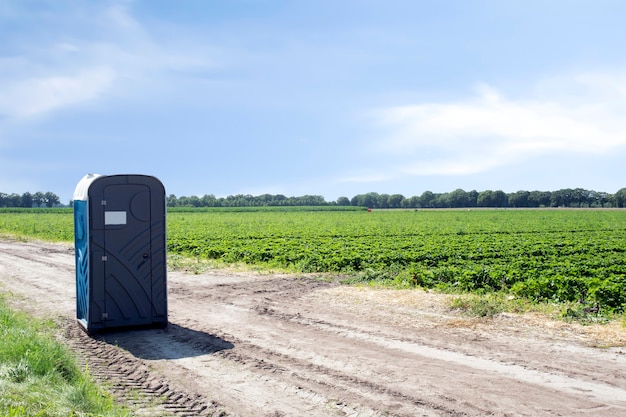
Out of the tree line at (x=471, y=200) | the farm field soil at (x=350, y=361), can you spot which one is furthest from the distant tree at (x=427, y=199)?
the farm field soil at (x=350, y=361)

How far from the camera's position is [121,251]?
375 inches

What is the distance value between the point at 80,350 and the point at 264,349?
2688 mm

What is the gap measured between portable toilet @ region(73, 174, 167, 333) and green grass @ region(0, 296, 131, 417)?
5.70ft

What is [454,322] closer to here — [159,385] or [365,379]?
[365,379]

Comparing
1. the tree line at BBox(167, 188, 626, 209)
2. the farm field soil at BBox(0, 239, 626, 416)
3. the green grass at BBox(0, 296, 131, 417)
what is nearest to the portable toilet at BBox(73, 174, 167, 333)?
the farm field soil at BBox(0, 239, 626, 416)

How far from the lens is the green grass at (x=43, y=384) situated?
17.1 feet

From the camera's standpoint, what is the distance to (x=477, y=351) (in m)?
8.32

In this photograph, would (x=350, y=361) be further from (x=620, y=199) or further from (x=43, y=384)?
(x=620, y=199)

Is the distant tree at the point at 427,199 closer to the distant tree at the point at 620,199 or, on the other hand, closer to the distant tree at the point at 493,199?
the distant tree at the point at 493,199

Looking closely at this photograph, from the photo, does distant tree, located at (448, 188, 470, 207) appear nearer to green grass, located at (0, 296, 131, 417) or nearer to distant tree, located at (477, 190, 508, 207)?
distant tree, located at (477, 190, 508, 207)

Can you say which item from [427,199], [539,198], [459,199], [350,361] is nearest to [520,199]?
[539,198]

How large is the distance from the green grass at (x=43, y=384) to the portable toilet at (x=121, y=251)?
5.70 ft

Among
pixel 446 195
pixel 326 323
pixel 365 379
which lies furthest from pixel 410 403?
pixel 446 195

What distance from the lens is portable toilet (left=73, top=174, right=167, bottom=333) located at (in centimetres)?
936
